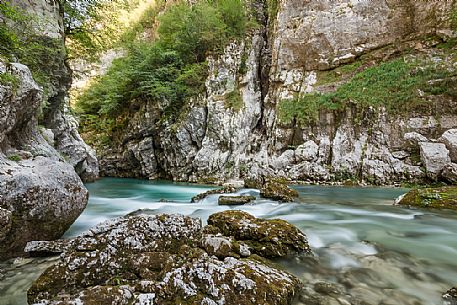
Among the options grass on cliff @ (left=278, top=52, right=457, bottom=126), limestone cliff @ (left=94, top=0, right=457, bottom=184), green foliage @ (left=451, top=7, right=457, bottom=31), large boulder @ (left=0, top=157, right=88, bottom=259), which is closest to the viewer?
large boulder @ (left=0, top=157, right=88, bottom=259)

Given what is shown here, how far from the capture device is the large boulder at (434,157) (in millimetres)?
9859

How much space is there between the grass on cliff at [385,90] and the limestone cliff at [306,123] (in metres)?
0.28

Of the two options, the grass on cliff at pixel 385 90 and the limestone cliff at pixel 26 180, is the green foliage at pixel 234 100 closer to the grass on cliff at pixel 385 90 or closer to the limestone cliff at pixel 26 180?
the grass on cliff at pixel 385 90

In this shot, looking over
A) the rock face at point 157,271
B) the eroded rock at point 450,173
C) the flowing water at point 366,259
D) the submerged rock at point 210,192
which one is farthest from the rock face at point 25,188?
the eroded rock at point 450,173

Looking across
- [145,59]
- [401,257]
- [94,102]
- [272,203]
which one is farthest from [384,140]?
[94,102]

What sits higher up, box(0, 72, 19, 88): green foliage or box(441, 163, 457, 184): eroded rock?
box(0, 72, 19, 88): green foliage

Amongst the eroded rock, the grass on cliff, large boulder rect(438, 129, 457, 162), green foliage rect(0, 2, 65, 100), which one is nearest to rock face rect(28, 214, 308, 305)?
green foliage rect(0, 2, 65, 100)

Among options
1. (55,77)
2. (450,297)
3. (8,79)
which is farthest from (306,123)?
(8,79)

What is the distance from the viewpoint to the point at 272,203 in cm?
709

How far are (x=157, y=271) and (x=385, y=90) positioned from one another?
15227mm

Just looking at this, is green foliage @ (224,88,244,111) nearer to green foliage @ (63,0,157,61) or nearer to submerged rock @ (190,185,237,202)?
green foliage @ (63,0,157,61)

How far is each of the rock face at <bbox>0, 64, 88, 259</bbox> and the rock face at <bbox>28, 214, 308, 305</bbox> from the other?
4.21 feet

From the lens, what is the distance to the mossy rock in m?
6.19

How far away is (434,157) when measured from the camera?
402 inches
